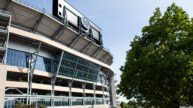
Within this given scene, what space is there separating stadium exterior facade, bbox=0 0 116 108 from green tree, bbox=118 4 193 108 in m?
17.9

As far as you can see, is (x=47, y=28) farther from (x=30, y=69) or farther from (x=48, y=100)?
(x=48, y=100)

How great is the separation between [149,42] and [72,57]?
136ft

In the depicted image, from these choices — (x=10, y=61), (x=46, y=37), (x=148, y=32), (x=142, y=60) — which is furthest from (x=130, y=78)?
(x=46, y=37)

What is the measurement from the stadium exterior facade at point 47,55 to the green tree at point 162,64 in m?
17.9

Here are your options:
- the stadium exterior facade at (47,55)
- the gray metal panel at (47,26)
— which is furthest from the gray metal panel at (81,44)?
the gray metal panel at (47,26)

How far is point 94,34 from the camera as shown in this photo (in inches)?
3012

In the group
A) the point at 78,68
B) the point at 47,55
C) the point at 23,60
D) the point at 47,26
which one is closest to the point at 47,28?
the point at 47,26

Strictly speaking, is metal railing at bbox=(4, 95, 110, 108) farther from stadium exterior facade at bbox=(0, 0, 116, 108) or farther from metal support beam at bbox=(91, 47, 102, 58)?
metal support beam at bbox=(91, 47, 102, 58)

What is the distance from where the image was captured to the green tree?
20.2m

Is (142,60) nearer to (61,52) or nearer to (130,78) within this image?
(130,78)

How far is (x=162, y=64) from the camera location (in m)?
20.2

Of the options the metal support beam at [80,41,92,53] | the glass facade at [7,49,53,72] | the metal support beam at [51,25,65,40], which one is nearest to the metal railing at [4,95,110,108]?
the glass facade at [7,49,53,72]

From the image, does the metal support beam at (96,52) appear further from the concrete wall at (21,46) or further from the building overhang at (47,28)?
the concrete wall at (21,46)

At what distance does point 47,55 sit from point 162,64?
41031 millimetres
